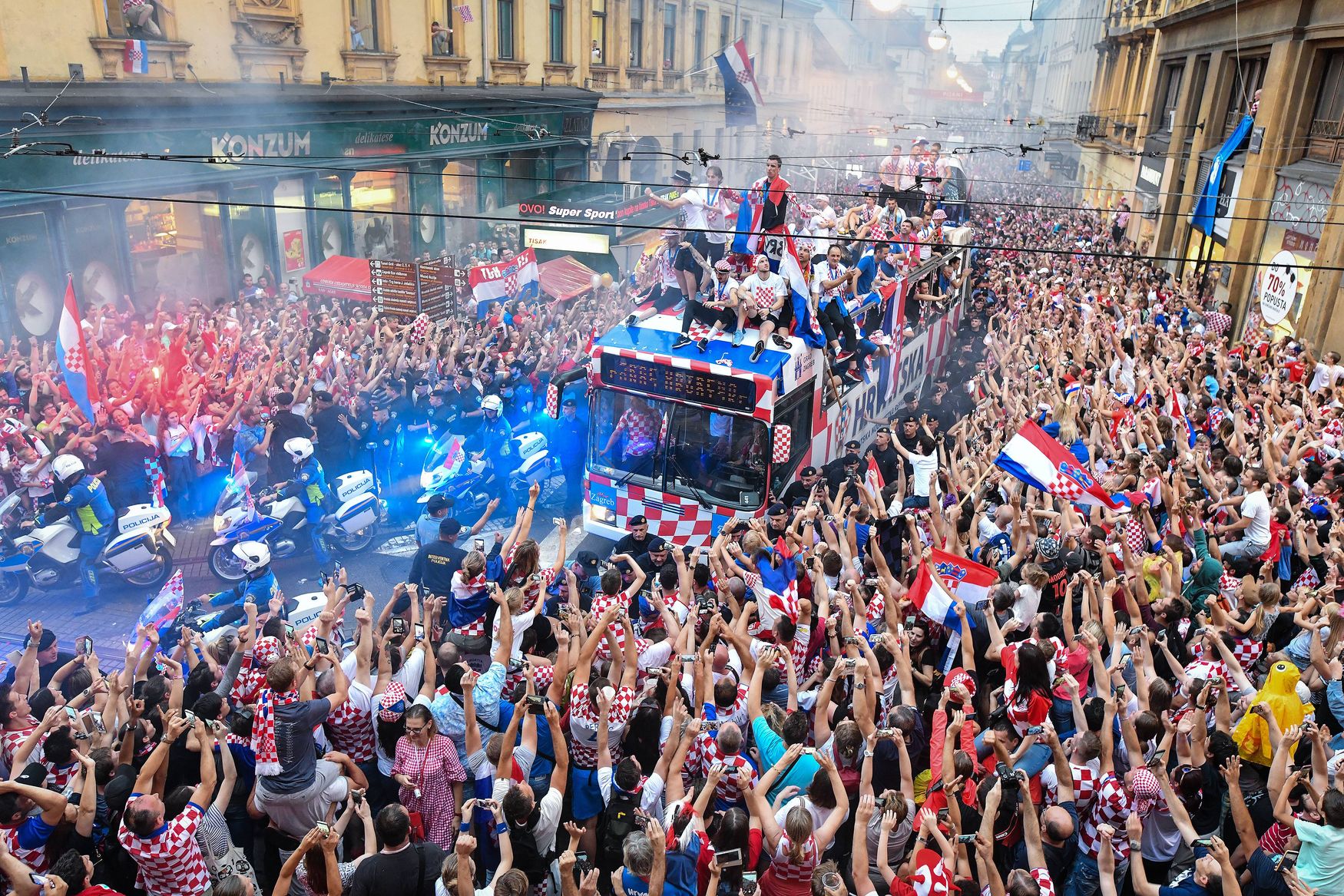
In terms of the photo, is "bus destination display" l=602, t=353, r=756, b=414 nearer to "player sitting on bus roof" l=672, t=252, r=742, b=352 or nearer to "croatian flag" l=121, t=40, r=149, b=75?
"player sitting on bus roof" l=672, t=252, r=742, b=352

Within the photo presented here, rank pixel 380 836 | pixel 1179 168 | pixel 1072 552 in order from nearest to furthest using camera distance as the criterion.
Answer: pixel 380 836 < pixel 1072 552 < pixel 1179 168

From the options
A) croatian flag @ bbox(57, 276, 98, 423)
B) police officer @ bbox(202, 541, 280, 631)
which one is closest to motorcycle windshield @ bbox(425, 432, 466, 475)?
police officer @ bbox(202, 541, 280, 631)

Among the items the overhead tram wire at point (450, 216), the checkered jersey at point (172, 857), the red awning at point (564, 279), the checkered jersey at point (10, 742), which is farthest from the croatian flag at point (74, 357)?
the red awning at point (564, 279)

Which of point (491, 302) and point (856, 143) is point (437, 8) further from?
point (856, 143)

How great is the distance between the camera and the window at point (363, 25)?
21078 mm

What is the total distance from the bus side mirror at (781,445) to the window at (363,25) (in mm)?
17165

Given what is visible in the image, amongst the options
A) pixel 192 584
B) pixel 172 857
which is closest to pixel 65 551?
pixel 192 584

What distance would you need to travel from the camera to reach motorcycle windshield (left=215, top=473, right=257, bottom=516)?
31.8 ft

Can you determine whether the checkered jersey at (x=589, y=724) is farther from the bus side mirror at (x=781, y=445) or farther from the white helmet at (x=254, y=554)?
the white helmet at (x=254, y=554)

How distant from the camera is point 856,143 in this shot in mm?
56156

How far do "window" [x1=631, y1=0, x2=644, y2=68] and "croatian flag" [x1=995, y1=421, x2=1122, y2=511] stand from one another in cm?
2808

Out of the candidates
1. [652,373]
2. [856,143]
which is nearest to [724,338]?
[652,373]

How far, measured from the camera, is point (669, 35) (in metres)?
34.8

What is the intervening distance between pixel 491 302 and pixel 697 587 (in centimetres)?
1027
